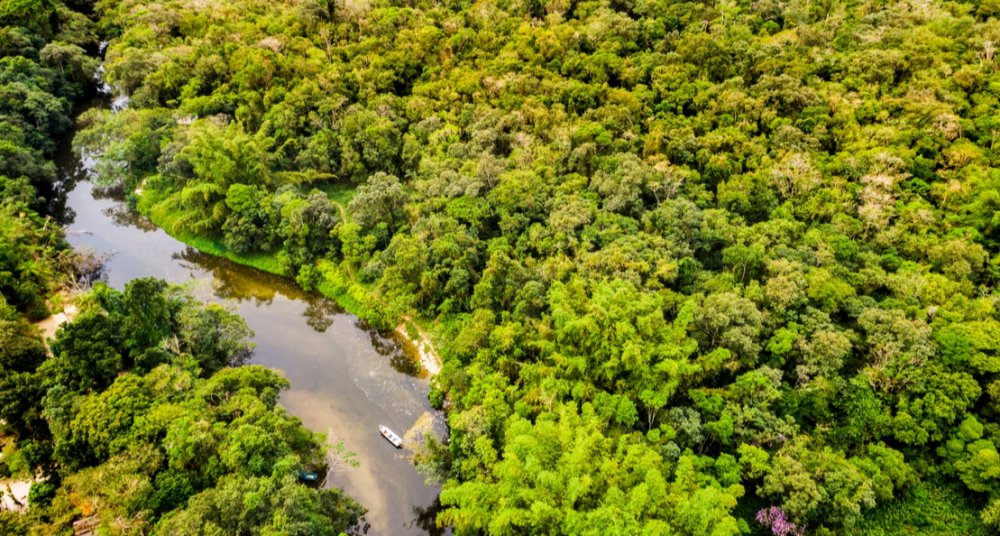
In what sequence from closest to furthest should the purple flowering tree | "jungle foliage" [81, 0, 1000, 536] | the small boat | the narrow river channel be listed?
the purple flowering tree, "jungle foliage" [81, 0, 1000, 536], the narrow river channel, the small boat

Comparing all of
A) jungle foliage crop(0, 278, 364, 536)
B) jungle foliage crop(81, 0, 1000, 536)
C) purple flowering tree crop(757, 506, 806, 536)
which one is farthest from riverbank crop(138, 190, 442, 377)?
purple flowering tree crop(757, 506, 806, 536)

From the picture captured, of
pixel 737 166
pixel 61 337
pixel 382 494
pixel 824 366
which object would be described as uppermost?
pixel 737 166

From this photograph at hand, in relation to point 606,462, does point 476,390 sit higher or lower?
lower

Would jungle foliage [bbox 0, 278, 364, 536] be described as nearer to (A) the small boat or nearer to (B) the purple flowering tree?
(A) the small boat

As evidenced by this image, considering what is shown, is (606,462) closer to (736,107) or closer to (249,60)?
(736,107)

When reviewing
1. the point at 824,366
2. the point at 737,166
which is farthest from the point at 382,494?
the point at 737,166

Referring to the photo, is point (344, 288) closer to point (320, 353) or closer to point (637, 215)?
point (320, 353)

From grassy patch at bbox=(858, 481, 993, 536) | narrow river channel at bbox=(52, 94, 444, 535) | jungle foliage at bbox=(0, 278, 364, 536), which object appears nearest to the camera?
jungle foliage at bbox=(0, 278, 364, 536)
